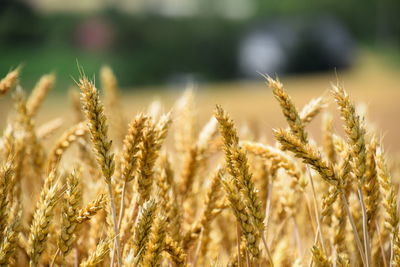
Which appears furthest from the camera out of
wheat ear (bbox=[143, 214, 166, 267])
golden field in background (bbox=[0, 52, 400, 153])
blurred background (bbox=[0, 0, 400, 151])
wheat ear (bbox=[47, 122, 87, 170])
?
blurred background (bbox=[0, 0, 400, 151])

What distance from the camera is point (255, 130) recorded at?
195cm

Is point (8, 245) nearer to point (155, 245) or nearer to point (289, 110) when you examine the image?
point (155, 245)

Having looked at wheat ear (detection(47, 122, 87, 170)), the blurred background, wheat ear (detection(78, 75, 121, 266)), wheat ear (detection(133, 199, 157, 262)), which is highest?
the blurred background

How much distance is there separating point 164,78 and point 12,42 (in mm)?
6148

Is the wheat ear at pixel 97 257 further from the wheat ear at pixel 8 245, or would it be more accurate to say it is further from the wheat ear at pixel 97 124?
the wheat ear at pixel 8 245

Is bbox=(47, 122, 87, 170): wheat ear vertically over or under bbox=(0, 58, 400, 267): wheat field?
over

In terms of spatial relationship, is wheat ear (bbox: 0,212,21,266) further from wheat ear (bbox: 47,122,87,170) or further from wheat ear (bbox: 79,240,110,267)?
wheat ear (bbox: 47,122,87,170)

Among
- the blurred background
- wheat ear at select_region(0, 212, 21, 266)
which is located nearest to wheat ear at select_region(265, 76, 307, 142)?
wheat ear at select_region(0, 212, 21, 266)

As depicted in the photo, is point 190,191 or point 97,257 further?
point 190,191

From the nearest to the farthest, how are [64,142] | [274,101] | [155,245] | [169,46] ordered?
[155,245]
[64,142]
[274,101]
[169,46]

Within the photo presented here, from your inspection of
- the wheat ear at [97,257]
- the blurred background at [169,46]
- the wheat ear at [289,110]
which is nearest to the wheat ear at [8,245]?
the wheat ear at [97,257]

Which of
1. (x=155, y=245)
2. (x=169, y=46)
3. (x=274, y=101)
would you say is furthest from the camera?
(x=169, y=46)

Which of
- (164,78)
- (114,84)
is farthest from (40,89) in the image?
(164,78)

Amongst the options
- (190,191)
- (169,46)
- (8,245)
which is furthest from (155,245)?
(169,46)
